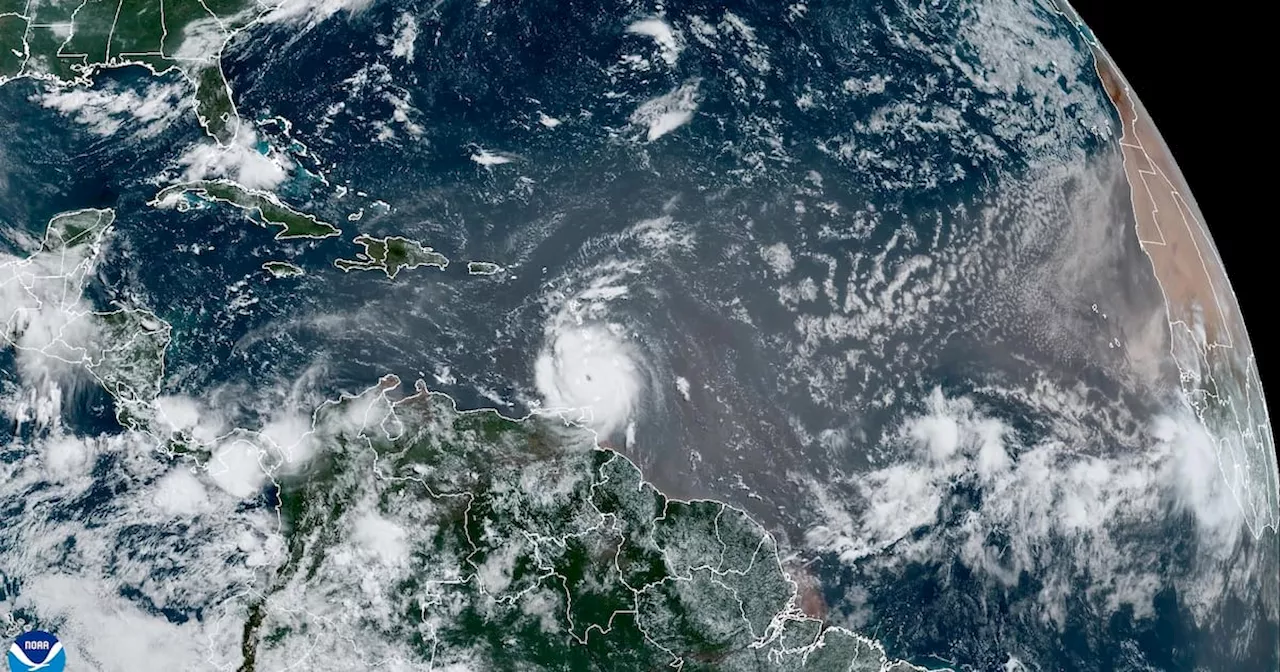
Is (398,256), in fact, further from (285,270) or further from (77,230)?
(77,230)

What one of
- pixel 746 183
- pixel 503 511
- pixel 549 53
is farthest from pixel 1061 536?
pixel 549 53

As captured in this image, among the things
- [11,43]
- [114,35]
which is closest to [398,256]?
[114,35]

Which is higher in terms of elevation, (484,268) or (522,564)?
(484,268)

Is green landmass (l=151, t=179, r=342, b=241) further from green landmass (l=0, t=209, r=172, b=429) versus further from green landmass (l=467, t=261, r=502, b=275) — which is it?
green landmass (l=467, t=261, r=502, b=275)

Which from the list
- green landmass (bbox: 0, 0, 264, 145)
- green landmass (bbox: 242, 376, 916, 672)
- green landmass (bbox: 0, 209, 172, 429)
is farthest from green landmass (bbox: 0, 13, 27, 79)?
green landmass (bbox: 242, 376, 916, 672)

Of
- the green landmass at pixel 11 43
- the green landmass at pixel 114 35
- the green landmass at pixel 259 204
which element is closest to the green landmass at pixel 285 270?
the green landmass at pixel 259 204

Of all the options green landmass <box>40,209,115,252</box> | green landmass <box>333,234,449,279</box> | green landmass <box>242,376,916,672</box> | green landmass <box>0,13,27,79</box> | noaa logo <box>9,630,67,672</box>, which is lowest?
noaa logo <box>9,630,67,672</box>

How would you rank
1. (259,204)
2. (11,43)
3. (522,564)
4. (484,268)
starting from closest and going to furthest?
(522,564) → (484,268) → (259,204) → (11,43)

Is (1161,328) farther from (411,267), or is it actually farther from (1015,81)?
(411,267)
